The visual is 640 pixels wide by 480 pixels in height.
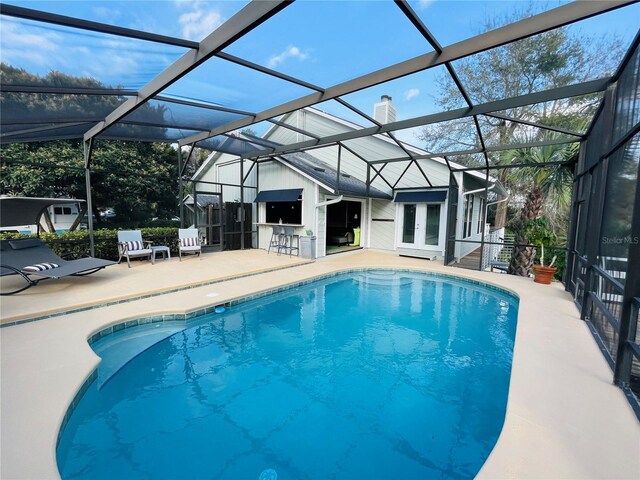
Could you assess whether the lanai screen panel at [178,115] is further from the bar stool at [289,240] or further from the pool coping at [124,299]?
the bar stool at [289,240]

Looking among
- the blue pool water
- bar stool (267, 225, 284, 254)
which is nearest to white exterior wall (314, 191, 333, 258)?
bar stool (267, 225, 284, 254)

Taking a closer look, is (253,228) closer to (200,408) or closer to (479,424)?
(200,408)

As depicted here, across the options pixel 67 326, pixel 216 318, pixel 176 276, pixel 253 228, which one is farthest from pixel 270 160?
pixel 67 326

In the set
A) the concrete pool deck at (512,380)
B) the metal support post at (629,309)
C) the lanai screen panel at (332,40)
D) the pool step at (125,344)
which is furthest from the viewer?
the pool step at (125,344)

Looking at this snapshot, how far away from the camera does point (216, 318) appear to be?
5312 mm

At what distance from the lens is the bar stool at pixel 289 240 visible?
10.6m

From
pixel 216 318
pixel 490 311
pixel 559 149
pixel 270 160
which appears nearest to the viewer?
pixel 216 318

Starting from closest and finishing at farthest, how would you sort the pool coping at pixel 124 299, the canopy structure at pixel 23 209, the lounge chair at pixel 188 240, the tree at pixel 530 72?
the pool coping at pixel 124 299, the canopy structure at pixel 23 209, the lounge chair at pixel 188 240, the tree at pixel 530 72

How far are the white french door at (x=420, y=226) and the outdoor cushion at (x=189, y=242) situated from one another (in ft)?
25.9

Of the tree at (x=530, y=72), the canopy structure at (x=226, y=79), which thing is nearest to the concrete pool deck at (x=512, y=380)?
the canopy structure at (x=226, y=79)

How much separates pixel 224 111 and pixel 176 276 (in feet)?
Answer: 13.1

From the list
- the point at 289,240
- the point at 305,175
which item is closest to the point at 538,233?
the point at 305,175

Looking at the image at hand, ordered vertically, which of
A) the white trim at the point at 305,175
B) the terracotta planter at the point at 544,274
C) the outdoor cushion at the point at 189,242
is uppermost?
the white trim at the point at 305,175

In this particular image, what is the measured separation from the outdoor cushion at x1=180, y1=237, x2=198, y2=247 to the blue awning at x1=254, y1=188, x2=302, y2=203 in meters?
3.07
